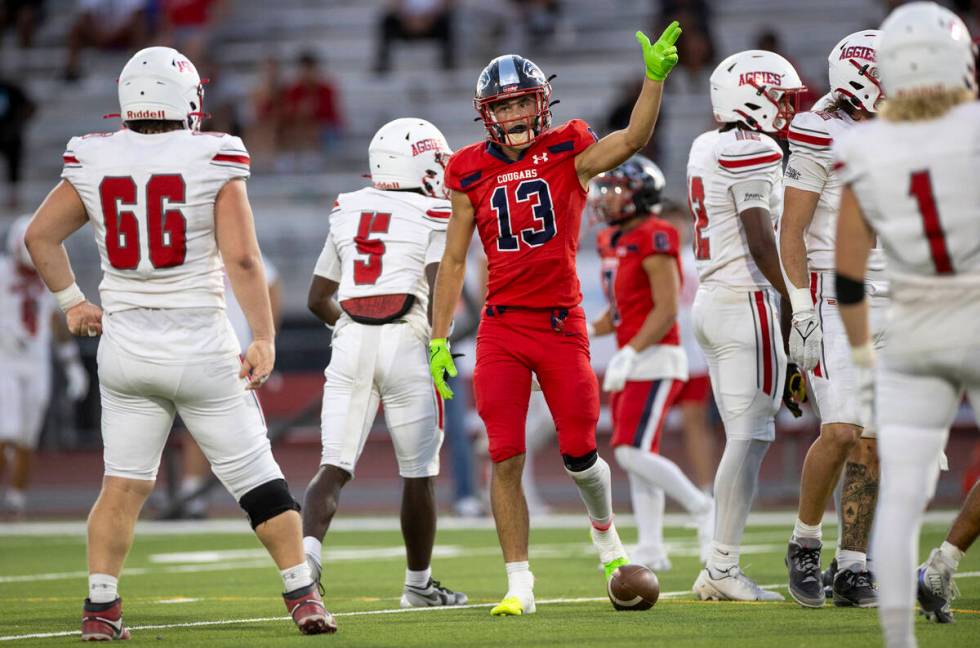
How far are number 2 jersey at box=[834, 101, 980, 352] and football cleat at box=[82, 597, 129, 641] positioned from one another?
2740 millimetres

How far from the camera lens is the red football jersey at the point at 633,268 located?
26.8 feet

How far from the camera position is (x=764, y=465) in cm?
1420

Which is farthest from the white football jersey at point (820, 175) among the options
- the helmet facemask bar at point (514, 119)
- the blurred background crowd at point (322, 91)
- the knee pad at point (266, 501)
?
the blurred background crowd at point (322, 91)

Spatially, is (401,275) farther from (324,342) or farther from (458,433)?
(324,342)

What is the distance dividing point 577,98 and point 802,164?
40.3 ft

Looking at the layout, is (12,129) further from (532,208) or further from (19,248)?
(532,208)

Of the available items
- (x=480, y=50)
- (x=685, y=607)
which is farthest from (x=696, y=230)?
(x=480, y=50)

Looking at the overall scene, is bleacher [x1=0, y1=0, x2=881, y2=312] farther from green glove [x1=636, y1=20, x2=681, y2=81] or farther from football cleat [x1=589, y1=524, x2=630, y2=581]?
green glove [x1=636, y1=20, x2=681, y2=81]

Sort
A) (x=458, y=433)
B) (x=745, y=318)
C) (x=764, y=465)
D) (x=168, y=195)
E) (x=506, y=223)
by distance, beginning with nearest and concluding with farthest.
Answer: (x=168, y=195), (x=506, y=223), (x=745, y=318), (x=458, y=433), (x=764, y=465)

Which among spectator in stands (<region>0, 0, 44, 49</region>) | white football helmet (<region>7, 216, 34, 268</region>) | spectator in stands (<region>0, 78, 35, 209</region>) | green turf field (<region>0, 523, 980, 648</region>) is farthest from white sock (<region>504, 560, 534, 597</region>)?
spectator in stands (<region>0, 0, 44, 49</region>)

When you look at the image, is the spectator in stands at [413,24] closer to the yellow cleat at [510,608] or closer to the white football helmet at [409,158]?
the white football helmet at [409,158]

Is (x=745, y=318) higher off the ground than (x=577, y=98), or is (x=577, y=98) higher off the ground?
(x=577, y=98)

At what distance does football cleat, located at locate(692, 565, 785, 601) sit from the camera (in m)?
6.32

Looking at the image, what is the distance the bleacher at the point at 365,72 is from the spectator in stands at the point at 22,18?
19 centimetres
